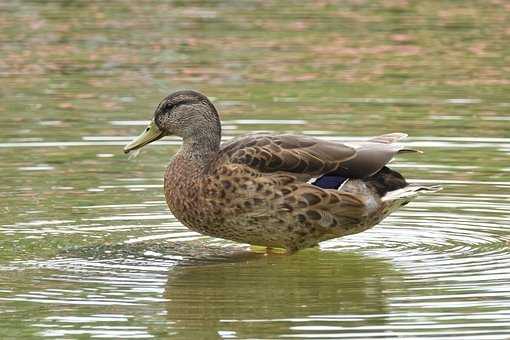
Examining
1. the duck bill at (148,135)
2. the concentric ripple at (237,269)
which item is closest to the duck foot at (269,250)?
the concentric ripple at (237,269)

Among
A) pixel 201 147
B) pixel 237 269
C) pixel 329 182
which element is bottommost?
pixel 237 269

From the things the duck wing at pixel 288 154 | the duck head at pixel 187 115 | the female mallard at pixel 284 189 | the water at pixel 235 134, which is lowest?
the water at pixel 235 134

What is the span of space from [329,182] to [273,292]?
1.36 metres

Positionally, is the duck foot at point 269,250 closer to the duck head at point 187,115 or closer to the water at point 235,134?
the water at point 235,134

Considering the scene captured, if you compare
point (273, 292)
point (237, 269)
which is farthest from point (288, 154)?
point (273, 292)

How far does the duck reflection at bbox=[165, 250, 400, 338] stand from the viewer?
9.07m

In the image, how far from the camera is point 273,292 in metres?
9.95

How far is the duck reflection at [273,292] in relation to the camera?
907cm

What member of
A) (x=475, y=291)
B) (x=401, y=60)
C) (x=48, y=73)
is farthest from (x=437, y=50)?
(x=475, y=291)

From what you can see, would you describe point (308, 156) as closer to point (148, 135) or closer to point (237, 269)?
point (237, 269)

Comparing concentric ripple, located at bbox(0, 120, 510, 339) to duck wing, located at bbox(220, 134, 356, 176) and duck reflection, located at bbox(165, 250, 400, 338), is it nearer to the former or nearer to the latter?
duck reflection, located at bbox(165, 250, 400, 338)

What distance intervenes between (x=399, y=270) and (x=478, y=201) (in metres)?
2.28

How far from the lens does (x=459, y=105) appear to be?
16578mm

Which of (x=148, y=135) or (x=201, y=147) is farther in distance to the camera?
(x=148, y=135)
